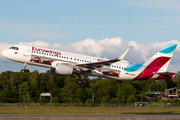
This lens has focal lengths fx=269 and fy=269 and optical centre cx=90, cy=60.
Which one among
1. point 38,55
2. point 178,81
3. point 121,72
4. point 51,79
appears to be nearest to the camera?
point 38,55

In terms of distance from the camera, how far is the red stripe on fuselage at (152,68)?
47.7 meters

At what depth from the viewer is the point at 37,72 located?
387ft

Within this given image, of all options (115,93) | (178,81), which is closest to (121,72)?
(115,93)

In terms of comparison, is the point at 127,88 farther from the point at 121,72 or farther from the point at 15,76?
the point at 15,76

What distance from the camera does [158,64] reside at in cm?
4900

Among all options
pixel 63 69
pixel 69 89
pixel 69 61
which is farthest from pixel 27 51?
pixel 69 89

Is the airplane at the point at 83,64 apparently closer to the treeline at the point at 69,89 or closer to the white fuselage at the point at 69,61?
the white fuselage at the point at 69,61

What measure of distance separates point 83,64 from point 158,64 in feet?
50.2

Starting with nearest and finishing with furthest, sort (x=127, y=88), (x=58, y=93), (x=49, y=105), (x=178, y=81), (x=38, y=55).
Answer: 1. (x=38, y=55)
2. (x=49, y=105)
3. (x=127, y=88)
4. (x=58, y=93)
5. (x=178, y=81)

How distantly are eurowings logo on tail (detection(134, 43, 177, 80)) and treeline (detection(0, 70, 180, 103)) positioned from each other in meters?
31.8

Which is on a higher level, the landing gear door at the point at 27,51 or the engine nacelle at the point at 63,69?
the landing gear door at the point at 27,51

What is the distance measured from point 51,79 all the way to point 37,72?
25.4ft

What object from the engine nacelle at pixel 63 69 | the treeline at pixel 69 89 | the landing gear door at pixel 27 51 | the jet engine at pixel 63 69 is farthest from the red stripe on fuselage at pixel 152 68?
the treeline at pixel 69 89

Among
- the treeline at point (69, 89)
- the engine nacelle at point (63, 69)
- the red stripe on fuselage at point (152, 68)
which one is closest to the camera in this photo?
the engine nacelle at point (63, 69)
